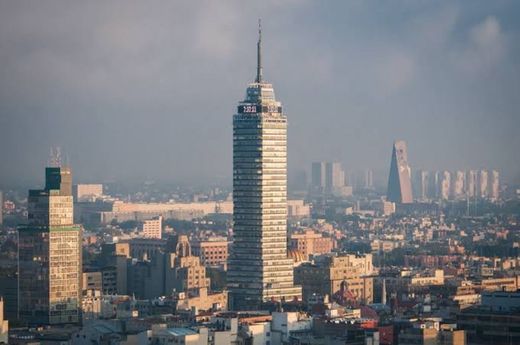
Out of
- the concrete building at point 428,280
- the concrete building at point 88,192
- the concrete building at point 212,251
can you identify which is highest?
the concrete building at point 88,192

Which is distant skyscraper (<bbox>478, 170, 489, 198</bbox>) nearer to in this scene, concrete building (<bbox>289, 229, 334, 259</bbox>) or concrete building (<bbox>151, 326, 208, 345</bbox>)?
concrete building (<bbox>289, 229, 334, 259</bbox>)

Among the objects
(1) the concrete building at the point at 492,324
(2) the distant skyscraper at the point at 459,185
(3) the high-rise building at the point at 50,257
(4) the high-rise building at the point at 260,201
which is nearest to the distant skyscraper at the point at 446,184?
(2) the distant skyscraper at the point at 459,185

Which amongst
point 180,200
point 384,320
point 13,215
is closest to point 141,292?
point 13,215

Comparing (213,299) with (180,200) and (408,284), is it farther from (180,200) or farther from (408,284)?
(180,200)

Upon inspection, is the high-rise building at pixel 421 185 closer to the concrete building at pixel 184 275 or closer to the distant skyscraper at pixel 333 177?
the distant skyscraper at pixel 333 177

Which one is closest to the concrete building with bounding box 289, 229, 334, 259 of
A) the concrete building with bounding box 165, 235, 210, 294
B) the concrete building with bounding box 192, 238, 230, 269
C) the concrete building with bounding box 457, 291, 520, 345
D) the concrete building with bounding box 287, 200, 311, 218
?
the concrete building with bounding box 287, 200, 311, 218
